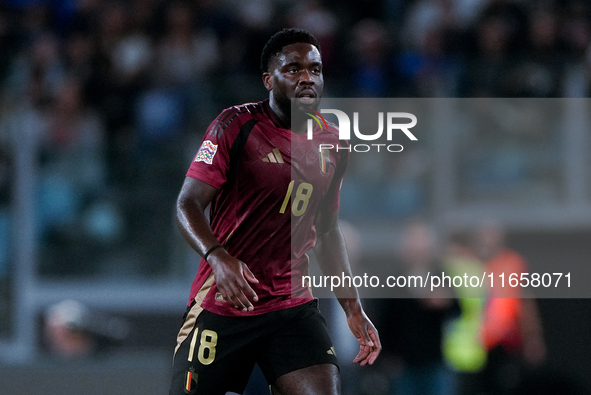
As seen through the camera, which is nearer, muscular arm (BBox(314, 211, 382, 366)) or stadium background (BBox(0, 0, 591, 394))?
muscular arm (BBox(314, 211, 382, 366))

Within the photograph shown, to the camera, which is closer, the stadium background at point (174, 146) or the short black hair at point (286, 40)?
the short black hair at point (286, 40)

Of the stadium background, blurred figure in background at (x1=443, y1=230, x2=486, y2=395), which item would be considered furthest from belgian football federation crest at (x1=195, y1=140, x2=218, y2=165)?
blurred figure in background at (x1=443, y1=230, x2=486, y2=395)

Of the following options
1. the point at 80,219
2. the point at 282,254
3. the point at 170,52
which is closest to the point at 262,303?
the point at 282,254

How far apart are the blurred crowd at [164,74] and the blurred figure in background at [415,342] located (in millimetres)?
1534

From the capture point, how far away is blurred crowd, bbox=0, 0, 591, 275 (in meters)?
6.83

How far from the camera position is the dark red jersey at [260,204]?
3387 millimetres

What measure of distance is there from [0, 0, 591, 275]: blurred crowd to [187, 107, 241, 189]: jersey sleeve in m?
3.42

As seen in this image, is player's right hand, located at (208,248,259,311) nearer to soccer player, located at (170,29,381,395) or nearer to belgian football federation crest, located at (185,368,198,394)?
soccer player, located at (170,29,381,395)

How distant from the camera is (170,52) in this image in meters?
8.36

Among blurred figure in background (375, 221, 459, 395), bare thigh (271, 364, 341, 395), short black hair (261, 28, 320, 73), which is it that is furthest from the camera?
blurred figure in background (375, 221, 459, 395)

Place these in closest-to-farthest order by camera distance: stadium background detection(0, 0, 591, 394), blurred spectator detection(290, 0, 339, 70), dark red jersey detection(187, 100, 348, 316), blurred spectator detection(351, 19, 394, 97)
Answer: dark red jersey detection(187, 100, 348, 316) < stadium background detection(0, 0, 591, 394) < blurred spectator detection(351, 19, 394, 97) < blurred spectator detection(290, 0, 339, 70)

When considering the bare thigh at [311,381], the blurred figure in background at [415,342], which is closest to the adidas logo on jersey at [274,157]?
the bare thigh at [311,381]

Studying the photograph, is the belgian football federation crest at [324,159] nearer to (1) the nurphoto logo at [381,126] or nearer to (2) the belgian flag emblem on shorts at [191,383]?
(2) the belgian flag emblem on shorts at [191,383]

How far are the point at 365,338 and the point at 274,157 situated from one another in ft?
3.15
